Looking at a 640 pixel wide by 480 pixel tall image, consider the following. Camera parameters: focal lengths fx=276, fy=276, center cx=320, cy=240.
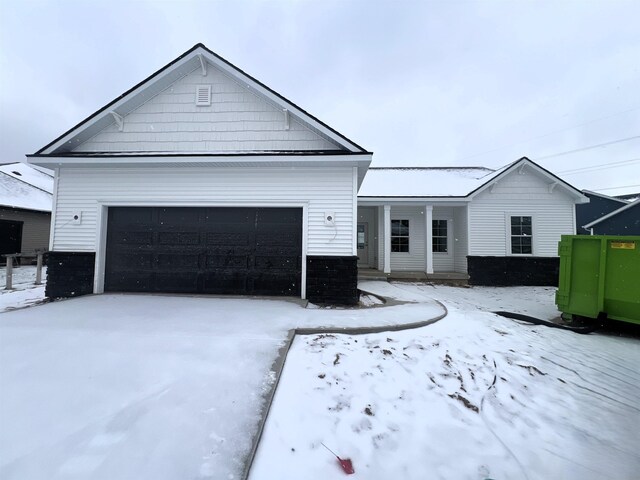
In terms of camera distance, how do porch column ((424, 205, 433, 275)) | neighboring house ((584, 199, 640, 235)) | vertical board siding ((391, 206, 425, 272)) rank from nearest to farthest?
porch column ((424, 205, 433, 275)) → vertical board siding ((391, 206, 425, 272)) → neighboring house ((584, 199, 640, 235))

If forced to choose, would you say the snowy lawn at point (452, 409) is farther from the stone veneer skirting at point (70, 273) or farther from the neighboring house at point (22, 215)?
the neighboring house at point (22, 215)

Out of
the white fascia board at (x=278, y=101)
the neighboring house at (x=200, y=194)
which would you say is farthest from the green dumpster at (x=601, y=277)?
the white fascia board at (x=278, y=101)

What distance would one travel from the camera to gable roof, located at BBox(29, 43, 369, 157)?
684 cm

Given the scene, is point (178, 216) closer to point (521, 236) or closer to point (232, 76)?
point (232, 76)

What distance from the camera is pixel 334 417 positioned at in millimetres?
Result: 2535

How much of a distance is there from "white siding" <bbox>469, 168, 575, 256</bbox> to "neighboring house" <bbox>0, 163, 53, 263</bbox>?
22.0 m

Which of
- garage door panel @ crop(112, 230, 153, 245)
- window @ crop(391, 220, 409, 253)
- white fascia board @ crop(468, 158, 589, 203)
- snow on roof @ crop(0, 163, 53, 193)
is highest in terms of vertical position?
snow on roof @ crop(0, 163, 53, 193)

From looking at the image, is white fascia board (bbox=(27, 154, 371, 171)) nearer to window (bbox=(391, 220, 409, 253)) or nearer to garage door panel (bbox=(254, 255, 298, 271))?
garage door panel (bbox=(254, 255, 298, 271))

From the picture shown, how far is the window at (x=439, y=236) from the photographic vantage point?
12.9 metres

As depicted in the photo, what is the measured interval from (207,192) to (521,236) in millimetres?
12101

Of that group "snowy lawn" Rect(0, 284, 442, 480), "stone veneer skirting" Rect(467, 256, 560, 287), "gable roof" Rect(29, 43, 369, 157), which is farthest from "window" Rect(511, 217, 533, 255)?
"gable roof" Rect(29, 43, 369, 157)

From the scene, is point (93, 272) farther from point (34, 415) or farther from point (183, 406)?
point (183, 406)

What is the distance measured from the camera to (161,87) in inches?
289

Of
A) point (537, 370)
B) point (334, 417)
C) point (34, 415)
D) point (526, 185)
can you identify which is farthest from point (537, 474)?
point (526, 185)
